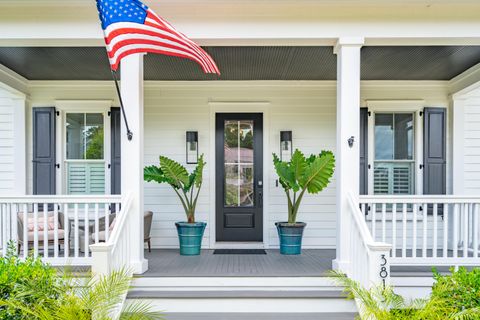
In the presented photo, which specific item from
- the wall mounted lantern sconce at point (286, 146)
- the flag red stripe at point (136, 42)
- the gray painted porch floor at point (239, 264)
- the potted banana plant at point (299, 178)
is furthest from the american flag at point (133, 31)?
the wall mounted lantern sconce at point (286, 146)

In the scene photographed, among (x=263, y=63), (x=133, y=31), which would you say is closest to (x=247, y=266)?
(x=263, y=63)

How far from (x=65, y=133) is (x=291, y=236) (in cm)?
403

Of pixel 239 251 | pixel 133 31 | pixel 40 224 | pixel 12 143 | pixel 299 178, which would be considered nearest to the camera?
Answer: pixel 133 31

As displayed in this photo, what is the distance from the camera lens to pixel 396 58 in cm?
488

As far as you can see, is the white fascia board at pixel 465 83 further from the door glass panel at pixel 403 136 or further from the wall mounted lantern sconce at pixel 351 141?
the wall mounted lantern sconce at pixel 351 141

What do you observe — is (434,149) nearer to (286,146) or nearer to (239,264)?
(286,146)

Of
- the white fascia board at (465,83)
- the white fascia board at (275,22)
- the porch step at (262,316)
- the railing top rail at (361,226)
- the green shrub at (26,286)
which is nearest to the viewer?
the green shrub at (26,286)

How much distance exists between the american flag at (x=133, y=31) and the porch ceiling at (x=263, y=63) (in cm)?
124

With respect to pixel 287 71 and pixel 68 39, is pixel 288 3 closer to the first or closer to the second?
pixel 287 71

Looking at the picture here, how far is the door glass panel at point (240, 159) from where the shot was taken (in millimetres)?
6004

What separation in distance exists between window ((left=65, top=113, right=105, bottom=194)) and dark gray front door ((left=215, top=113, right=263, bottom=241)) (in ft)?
6.33

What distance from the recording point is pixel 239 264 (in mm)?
4488

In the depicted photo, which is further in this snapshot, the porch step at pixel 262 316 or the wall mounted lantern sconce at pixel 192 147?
the wall mounted lantern sconce at pixel 192 147

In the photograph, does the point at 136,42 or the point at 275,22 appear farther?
the point at 275,22
